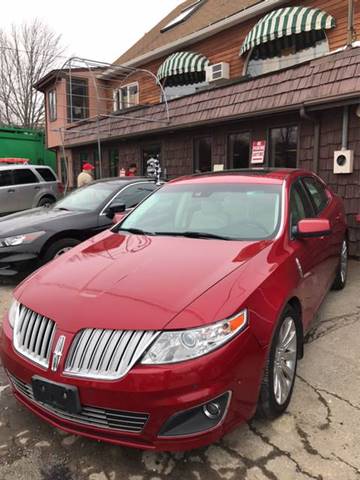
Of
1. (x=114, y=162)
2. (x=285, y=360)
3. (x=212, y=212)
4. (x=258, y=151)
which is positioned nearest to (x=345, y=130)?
(x=258, y=151)

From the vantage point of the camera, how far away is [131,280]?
2.36 meters

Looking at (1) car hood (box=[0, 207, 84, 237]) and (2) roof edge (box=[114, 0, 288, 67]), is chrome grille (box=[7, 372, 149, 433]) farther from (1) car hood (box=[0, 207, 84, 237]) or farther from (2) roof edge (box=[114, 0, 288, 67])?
(2) roof edge (box=[114, 0, 288, 67])

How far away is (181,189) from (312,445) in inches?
91.1

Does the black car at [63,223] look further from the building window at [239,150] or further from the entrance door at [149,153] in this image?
the entrance door at [149,153]

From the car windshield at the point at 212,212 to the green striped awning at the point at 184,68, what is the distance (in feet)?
30.6

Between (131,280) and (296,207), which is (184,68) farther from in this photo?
(131,280)

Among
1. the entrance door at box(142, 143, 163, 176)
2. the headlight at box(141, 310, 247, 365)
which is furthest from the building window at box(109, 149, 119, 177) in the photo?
the headlight at box(141, 310, 247, 365)

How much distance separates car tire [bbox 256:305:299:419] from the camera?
2.27 meters

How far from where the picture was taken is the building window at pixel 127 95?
1520 cm

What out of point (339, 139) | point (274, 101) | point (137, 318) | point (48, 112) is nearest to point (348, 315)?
point (137, 318)

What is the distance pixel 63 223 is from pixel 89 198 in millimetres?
861

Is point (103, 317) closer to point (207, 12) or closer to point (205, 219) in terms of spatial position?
point (205, 219)

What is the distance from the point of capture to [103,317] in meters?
2.05

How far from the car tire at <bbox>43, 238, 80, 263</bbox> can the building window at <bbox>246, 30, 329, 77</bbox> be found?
5998 mm
